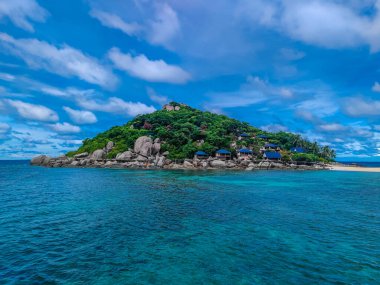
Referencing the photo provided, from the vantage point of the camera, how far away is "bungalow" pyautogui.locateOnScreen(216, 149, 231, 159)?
90500mm

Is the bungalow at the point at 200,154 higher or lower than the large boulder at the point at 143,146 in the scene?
lower

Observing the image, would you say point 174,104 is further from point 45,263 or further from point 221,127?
point 45,263

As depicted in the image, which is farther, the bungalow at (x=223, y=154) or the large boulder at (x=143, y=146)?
the bungalow at (x=223, y=154)

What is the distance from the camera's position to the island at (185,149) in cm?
8564

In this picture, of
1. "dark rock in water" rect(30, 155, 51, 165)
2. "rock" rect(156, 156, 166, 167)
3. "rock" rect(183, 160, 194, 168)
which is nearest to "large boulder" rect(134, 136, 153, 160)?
"rock" rect(156, 156, 166, 167)

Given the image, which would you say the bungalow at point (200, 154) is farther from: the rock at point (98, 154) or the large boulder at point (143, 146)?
the rock at point (98, 154)

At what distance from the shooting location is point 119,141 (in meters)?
99.6

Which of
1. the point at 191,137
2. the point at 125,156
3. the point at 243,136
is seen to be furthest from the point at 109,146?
the point at 243,136

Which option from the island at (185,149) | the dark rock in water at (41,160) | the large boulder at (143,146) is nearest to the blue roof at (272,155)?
the island at (185,149)

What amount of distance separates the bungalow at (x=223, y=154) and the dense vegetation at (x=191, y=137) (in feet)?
7.54

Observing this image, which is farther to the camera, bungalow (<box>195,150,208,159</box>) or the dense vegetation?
the dense vegetation

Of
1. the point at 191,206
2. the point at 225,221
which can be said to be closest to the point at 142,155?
the point at 191,206

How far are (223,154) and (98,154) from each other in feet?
165

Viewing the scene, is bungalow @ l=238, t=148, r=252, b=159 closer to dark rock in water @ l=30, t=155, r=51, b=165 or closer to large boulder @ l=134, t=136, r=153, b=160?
large boulder @ l=134, t=136, r=153, b=160
